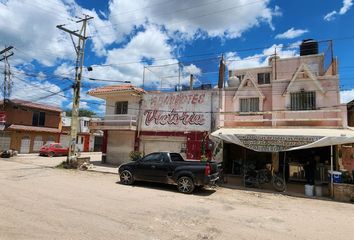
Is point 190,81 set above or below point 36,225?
above

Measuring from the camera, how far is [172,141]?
2006 centimetres

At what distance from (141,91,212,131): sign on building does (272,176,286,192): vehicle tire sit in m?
6.71

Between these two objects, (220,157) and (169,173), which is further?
(220,157)

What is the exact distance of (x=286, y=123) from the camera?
16.3 meters

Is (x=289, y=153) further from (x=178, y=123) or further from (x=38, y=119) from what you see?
(x=38, y=119)

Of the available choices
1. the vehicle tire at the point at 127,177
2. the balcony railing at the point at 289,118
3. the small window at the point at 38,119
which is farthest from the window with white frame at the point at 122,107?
the small window at the point at 38,119

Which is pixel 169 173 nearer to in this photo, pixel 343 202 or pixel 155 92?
pixel 343 202

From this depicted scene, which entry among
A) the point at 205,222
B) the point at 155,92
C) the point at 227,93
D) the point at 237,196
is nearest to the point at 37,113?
the point at 155,92

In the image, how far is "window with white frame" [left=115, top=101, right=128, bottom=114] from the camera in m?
22.7

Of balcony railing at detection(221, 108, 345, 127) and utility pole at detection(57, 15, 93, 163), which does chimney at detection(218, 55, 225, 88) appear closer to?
balcony railing at detection(221, 108, 345, 127)

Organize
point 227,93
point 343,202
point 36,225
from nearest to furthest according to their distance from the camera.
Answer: point 36,225, point 343,202, point 227,93

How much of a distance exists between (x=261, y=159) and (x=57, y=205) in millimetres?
13258

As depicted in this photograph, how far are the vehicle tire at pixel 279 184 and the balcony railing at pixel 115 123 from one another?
1184cm

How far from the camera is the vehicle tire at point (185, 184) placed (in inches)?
438
